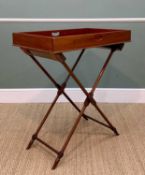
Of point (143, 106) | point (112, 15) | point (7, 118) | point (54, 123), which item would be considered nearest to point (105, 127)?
point (54, 123)

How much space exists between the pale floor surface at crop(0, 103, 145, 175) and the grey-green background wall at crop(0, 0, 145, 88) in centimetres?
28

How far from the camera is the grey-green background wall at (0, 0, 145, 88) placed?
2.77 metres

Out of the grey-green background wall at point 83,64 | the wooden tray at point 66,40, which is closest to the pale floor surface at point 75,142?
the grey-green background wall at point 83,64

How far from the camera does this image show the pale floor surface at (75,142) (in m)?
1.86

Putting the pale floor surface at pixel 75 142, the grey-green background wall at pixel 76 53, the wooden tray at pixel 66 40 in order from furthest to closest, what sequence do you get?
the grey-green background wall at pixel 76 53, the pale floor surface at pixel 75 142, the wooden tray at pixel 66 40

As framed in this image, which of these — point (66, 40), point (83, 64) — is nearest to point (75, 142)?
point (66, 40)

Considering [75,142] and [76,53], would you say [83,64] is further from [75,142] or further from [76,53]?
[75,142]

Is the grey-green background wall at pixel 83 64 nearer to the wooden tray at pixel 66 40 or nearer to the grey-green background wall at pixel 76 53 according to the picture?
the grey-green background wall at pixel 76 53

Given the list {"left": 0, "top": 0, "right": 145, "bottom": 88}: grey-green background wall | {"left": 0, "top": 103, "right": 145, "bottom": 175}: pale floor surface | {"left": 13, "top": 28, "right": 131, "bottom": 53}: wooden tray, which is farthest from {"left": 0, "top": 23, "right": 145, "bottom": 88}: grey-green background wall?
{"left": 13, "top": 28, "right": 131, "bottom": 53}: wooden tray

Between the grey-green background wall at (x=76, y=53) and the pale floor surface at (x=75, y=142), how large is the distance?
277 millimetres

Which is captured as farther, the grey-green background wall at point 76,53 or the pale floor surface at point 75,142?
the grey-green background wall at point 76,53

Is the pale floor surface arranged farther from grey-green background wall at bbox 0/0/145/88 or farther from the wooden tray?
the wooden tray

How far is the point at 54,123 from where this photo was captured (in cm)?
255

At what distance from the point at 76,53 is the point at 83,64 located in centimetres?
13
